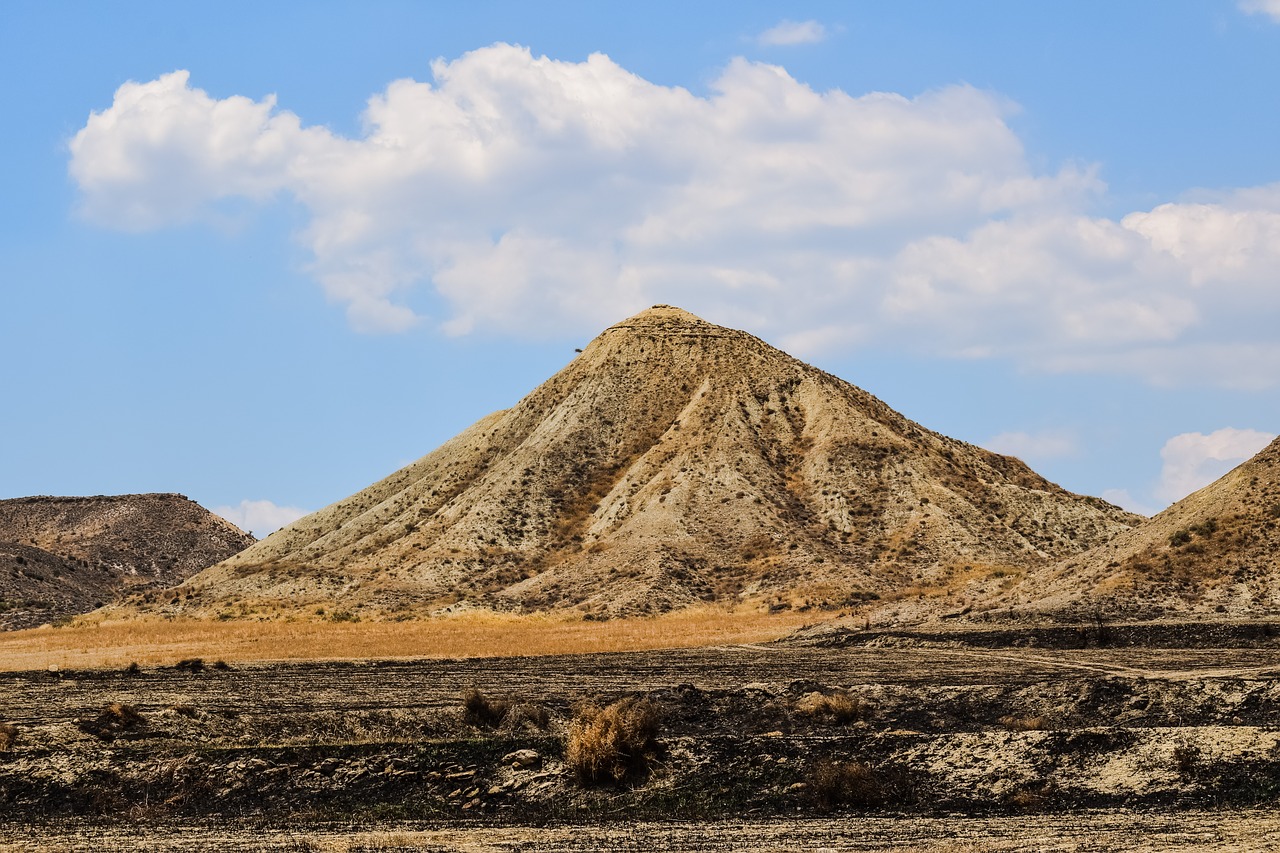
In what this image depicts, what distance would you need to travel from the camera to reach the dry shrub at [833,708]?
32.0m

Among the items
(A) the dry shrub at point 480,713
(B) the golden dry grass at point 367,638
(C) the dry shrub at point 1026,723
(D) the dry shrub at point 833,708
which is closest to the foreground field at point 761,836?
(C) the dry shrub at point 1026,723

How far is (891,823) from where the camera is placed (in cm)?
2127

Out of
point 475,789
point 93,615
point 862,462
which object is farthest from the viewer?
point 862,462

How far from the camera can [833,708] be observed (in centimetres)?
3219

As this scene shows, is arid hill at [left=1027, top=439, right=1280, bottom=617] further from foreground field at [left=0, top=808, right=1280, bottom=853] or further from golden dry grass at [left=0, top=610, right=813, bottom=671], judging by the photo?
foreground field at [left=0, top=808, right=1280, bottom=853]

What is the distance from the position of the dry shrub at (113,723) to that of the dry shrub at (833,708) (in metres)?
14.9

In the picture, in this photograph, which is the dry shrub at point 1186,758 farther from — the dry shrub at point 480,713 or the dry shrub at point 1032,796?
the dry shrub at point 480,713

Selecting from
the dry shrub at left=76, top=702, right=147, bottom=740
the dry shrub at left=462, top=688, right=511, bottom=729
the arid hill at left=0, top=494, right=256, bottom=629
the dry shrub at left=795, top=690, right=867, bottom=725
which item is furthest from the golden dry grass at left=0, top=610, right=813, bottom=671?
the arid hill at left=0, top=494, right=256, bottom=629

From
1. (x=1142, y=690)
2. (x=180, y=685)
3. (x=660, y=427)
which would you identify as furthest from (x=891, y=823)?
(x=660, y=427)

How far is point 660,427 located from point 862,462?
658 inches

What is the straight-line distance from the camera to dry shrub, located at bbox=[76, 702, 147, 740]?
29.9 metres

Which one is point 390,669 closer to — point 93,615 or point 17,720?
point 17,720

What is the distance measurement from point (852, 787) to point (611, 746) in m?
4.29

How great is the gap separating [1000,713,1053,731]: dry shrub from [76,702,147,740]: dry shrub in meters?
18.7
